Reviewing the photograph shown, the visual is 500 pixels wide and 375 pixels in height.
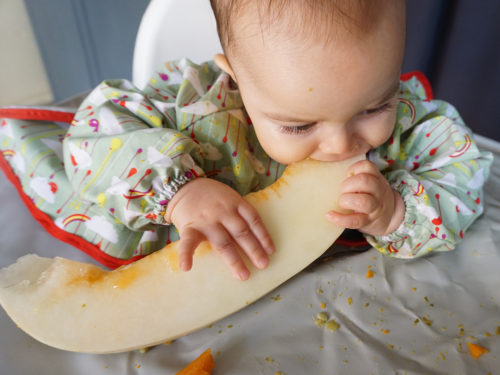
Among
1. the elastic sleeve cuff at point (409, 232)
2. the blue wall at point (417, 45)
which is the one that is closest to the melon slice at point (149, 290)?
the elastic sleeve cuff at point (409, 232)

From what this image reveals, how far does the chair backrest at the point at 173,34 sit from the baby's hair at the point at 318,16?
0.43m

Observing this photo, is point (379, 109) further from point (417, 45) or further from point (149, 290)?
point (417, 45)

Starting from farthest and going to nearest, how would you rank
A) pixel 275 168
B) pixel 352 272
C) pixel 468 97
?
pixel 468 97 → pixel 275 168 → pixel 352 272

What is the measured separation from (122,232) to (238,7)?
33 centimetres

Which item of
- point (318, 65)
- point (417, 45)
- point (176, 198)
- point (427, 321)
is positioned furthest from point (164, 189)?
point (417, 45)

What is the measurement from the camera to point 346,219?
489 millimetres

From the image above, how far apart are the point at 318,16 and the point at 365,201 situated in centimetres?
20

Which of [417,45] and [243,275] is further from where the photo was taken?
[417,45]

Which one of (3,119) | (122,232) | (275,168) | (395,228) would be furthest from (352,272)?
(3,119)

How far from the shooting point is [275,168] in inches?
25.7

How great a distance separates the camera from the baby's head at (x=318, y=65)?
16.5 inches

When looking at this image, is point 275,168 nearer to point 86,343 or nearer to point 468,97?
point 86,343

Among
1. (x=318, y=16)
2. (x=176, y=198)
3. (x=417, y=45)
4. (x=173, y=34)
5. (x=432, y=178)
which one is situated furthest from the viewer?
(x=417, y=45)

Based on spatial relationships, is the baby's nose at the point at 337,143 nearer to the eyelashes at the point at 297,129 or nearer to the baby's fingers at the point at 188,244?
the eyelashes at the point at 297,129
